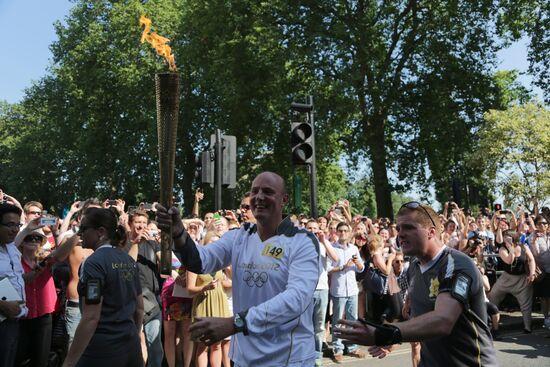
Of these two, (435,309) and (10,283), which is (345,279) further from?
(435,309)

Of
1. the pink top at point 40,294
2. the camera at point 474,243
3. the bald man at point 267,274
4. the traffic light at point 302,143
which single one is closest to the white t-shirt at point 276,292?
the bald man at point 267,274

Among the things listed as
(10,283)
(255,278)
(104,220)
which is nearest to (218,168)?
(10,283)

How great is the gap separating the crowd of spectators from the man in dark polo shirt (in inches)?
39.1

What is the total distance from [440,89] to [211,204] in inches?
565

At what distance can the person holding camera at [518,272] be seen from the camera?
38.8 feet

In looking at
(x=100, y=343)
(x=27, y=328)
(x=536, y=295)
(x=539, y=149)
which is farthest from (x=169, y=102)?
(x=539, y=149)

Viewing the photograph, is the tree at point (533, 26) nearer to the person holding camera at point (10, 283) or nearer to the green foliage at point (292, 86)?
the green foliage at point (292, 86)

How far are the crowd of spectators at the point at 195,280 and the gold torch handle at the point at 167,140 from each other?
1.55 metres

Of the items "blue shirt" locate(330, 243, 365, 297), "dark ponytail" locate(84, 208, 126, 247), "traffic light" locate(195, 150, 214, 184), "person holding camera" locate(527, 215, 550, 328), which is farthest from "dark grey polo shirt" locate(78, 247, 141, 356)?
"person holding camera" locate(527, 215, 550, 328)

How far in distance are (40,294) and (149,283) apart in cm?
134

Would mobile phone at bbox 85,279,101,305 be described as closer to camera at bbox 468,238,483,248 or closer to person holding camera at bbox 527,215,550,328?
camera at bbox 468,238,483,248

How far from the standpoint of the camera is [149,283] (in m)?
7.48

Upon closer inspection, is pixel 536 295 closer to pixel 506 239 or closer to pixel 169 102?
pixel 506 239

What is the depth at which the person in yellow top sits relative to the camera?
7605 mm
